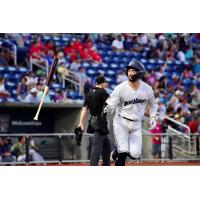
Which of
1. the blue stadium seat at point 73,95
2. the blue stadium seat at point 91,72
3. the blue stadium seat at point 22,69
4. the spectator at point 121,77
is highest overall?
the blue stadium seat at point 22,69

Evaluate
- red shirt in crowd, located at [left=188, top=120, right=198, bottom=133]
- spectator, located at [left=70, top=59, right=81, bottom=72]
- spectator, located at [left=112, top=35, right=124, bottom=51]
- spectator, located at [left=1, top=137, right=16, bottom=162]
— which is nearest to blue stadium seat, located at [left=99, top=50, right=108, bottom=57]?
spectator, located at [left=112, top=35, right=124, bottom=51]

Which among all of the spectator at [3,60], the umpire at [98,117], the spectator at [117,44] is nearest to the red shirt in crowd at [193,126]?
the spectator at [117,44]

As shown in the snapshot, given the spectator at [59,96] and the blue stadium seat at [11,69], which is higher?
the blue stadium seat at [11,69]

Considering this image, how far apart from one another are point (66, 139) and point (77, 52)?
7.15 meters

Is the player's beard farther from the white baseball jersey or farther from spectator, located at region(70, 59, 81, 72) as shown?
spectator, located at region(70, 59, 81, 72)

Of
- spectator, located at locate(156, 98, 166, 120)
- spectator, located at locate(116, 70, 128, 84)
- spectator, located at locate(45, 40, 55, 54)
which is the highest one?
spectator, located at locate(45, 40, 55, 54)

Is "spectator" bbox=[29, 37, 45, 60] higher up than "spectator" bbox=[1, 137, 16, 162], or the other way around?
"spectator" bbox=[29, 37, 45, 60]

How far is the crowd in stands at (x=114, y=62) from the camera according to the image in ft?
83.5

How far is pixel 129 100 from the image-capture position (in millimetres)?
13047

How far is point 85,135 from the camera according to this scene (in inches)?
830

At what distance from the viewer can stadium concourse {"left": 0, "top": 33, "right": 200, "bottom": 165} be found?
2500 centimetres

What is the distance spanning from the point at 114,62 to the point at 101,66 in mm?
838

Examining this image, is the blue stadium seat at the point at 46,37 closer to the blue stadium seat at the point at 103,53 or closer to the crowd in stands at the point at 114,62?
the crowd in stands at the point at 114,62

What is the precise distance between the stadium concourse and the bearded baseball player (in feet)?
31.6
